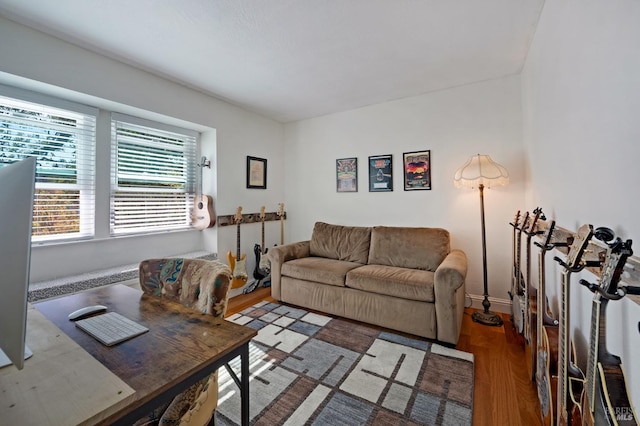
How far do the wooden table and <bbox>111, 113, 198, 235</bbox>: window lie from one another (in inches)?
64.1

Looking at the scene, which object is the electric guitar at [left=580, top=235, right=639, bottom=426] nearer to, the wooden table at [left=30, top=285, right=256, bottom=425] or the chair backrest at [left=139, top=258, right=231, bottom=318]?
the wooden table at [left=30, top=285, right=256, bottom=425]

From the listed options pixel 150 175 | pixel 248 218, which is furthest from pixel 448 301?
pixel 150 175

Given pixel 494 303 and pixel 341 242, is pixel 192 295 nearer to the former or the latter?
pixel 341 242

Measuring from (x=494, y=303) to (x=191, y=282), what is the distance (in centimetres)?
290

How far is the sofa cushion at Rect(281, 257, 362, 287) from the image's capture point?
257cm

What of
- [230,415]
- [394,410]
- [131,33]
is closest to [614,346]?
[394,410]

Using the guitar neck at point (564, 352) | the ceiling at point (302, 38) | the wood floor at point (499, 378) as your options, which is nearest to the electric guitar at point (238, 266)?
the ceiling at point (302, 38)

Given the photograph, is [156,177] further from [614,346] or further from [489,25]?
[614,346]

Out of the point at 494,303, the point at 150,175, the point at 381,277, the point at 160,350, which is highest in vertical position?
the point at 150,175

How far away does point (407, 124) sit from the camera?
3.12 metres

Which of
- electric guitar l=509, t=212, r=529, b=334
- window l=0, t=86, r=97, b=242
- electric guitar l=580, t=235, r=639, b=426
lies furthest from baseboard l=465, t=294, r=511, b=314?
window l=0, t=86, r=97, b=242

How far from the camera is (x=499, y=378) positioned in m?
1.67

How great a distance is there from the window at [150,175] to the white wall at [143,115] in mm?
121

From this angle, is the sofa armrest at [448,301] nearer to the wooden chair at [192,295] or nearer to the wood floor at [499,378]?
the wood floor at [499,378]
